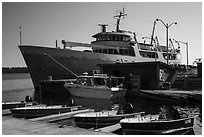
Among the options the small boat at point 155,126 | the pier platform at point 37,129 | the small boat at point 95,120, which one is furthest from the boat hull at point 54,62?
the small boat at point 155,126

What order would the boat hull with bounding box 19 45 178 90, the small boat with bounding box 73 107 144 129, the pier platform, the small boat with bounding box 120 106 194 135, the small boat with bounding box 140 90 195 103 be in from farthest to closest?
the boat hull with bounding box 19 45 178 90
the small boat with bounding box 140 90 195 103
the small boat with bounding box 73 107 144 129
the small boat with bounding box 120 106 194 135
the pier platform

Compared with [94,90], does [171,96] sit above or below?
below

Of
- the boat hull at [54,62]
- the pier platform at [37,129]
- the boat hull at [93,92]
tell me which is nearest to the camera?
the pier platform at [37,129]

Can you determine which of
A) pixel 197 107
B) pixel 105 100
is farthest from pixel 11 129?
pixel 105 100

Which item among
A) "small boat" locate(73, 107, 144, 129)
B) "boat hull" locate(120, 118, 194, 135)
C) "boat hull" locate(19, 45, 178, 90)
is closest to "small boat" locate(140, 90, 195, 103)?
"small boat" locate(73, 107, 144, 129)

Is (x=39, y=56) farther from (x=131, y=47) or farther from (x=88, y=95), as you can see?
(x=131, y=47)

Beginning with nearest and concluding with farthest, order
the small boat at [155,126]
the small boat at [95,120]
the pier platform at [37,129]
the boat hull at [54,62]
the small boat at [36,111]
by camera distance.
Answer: the pier platform at [37,129] → the small boat at [155,126] → the small boat at [95,120] → the small boat at [36,111] → the boat hull at [54,62]

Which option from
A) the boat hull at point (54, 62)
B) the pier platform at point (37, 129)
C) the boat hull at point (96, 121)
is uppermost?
the boat hull at point (54, 62)

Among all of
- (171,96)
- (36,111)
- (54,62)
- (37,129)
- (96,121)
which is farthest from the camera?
(54,62)

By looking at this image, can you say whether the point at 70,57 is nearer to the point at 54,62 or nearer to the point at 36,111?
the point at 54,62

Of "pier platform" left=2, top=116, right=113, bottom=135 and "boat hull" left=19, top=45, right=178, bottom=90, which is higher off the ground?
"boat hull" left=19, top=45, right=178, bottom=90

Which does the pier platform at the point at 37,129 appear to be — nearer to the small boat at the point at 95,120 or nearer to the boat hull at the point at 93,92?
the small boat at the point at 95,120

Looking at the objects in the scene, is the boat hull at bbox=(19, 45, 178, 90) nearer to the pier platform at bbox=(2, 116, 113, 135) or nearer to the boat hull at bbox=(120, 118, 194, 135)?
the pier platform at bbox=(2, 116, 113, 135)

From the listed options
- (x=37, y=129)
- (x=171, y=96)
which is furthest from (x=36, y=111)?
(x=171, y=96)
